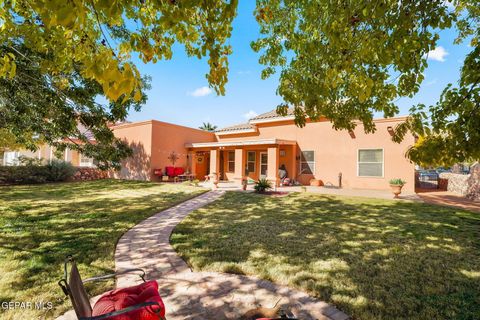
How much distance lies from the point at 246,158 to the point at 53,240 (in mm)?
15018

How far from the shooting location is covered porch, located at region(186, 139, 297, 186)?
53.0 feet

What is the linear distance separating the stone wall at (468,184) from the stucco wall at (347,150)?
2557 millimetres

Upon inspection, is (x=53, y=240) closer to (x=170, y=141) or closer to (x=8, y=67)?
(x=8, y=67)

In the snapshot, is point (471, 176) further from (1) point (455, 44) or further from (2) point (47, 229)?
(2) point (47, 229)

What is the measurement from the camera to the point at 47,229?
6.33 meters

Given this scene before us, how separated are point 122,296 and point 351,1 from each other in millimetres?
4664

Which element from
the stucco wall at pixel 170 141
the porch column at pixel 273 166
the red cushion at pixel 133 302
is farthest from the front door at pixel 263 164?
the red cushion at pixel 133 302

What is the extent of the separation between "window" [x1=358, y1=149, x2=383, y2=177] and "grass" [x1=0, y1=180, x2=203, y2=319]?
473 inches

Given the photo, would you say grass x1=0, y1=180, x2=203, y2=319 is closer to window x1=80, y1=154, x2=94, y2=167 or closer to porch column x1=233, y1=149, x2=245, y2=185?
porch column x1=233, y1=149, x2=245, y2=185

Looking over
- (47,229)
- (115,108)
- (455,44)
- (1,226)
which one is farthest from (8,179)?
(455,44)

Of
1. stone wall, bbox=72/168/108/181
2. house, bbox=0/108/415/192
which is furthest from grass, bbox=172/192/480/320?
stone wall, bbox=72/168/108/181

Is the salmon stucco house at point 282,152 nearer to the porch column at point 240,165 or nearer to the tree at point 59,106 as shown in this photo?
the porch column at point 240,165

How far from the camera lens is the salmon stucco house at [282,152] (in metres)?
14.5

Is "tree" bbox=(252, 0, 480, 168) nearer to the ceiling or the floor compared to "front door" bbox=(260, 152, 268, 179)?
nearer to the ceiling
